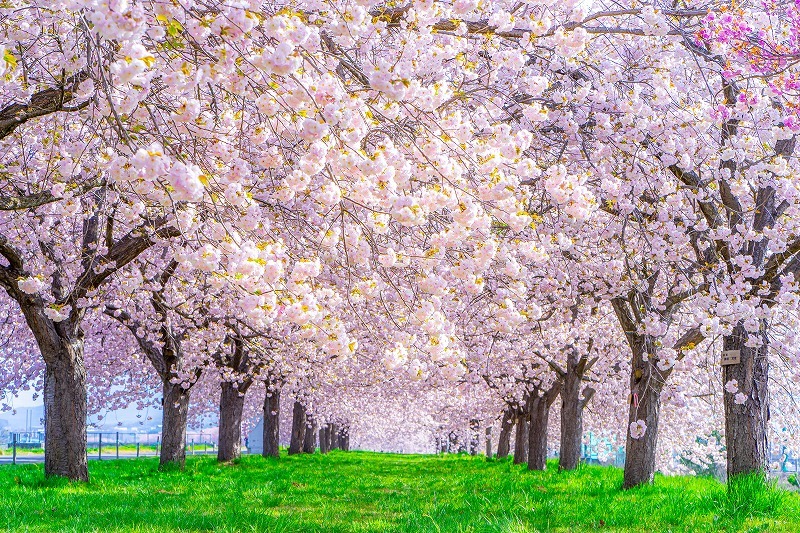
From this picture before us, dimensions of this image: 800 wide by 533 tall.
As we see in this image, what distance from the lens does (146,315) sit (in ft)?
51.0

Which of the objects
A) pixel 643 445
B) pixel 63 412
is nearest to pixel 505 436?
pixel 643 445

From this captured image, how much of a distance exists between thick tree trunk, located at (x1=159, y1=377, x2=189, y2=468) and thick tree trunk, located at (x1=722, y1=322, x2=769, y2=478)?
1206 cm

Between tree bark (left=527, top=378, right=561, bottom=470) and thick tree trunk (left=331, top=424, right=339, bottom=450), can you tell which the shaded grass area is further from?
tree bark (left=527, top=378, right=561, bottom=470)

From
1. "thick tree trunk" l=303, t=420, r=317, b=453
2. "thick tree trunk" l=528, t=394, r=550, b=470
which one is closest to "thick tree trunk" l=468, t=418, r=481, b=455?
"thick tree trunk" l=303, t=420, r=317, b=453

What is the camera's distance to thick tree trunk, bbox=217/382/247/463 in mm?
21625

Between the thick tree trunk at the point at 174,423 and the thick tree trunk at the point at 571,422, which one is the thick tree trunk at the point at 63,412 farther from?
the thick tree trunk at the point at 571,422

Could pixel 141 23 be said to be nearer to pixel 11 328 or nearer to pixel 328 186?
pixel 328 186

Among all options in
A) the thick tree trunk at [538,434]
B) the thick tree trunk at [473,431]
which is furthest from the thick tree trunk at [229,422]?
the thick tree trunk at [473,431]

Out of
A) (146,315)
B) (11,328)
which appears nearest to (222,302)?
(146,315)

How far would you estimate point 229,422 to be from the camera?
2189 cm

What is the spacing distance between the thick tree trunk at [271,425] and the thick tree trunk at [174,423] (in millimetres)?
8580

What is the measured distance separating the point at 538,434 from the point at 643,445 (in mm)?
8748

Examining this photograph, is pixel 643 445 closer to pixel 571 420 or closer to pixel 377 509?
pixel 377 509

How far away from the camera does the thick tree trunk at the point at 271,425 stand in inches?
1045
